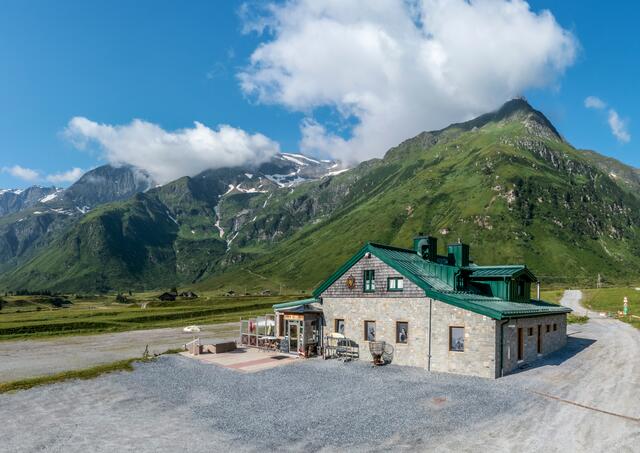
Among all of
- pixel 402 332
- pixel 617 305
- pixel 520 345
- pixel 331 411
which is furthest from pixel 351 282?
pixel 617 305

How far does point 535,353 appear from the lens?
37969 mm

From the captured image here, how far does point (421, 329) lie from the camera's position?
114 ft

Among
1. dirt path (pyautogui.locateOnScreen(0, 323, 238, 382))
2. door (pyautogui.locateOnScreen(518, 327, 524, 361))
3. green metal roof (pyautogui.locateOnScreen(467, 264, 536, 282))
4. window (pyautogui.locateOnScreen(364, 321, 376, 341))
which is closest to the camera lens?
door (pyautogui.locateOnScreen(518, 327, 524, 361))

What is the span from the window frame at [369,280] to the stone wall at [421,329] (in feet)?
2.57

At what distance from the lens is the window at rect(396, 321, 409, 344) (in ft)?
117

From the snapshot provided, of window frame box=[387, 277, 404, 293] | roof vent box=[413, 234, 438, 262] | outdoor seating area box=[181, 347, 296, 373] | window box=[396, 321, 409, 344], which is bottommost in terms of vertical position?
outdoor seating area box=[181, 347, 296, 373]

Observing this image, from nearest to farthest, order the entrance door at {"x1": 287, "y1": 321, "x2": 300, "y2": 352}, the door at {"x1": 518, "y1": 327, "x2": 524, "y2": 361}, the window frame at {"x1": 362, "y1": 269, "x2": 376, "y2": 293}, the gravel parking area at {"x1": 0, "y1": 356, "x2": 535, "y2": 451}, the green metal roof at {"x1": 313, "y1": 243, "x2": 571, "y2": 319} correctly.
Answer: the gravel parking area at {"x1": 0, "y1": 356, "x2": 535, "y2": 451}
the green metal roof at {"x1": 313, "y1": 243, "x2": 571, "y2": 319}
the door at {"x1": 518, "y1": 327, "x2": 524, "y2": 361}
the window frame at {"x1": 362, "y1": 269, "x2": 376, "y2": 293}
the entrance door at {"x1": 287, "y1": 321, "x2": 300, "y2": 352}

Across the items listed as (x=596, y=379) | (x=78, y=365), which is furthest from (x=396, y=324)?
(x=78, y=365)

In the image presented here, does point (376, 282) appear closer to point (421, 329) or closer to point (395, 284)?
point (395, 284)

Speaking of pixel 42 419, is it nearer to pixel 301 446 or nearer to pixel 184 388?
pixel 184 388

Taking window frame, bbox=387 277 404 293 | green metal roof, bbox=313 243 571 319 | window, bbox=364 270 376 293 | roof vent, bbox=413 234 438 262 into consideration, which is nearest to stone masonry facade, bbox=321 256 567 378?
window frame, bbox=387 277 404 293

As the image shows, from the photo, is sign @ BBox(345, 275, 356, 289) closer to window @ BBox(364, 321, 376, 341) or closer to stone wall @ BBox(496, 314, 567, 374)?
window @ BBox(364, 321, 376, 341)

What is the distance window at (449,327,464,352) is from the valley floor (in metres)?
2.22

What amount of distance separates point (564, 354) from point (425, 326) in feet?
54.7
